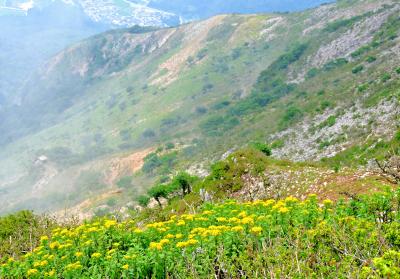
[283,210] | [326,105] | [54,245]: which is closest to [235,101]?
[326,105]

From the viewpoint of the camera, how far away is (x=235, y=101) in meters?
119

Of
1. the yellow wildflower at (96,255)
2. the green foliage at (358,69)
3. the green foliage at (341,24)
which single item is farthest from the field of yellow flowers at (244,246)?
the green foliage at (341,24)

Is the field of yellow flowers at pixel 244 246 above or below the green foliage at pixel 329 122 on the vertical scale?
below

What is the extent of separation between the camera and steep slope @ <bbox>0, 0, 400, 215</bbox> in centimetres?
5297

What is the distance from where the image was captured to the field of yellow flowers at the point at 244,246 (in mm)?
8281

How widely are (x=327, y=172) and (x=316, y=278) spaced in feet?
46.4

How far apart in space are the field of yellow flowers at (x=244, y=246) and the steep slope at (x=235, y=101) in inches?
1004

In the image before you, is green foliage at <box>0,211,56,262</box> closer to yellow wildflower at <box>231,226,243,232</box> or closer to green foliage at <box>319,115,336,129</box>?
yellow wildflower at <box>231,226,243,232</box>

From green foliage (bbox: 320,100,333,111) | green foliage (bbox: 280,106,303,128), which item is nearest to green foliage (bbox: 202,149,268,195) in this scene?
green foliage (bbox: 320,100,333,111)

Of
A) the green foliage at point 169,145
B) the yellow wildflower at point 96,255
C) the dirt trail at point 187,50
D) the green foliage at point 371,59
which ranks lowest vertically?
the yellow wildflower at point 96,255

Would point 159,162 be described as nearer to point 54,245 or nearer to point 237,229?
point 54,245

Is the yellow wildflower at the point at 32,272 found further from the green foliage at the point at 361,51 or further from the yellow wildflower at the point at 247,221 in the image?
the green foliage at the point at 361,51

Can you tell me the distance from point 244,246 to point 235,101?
110410 millimetres

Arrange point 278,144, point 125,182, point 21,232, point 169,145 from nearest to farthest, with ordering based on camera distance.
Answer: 1. point 21,232
2. point 278,144
3. point 125,182
4. point 169,145
